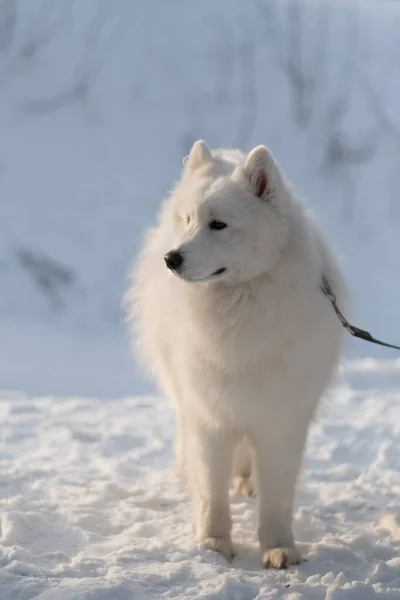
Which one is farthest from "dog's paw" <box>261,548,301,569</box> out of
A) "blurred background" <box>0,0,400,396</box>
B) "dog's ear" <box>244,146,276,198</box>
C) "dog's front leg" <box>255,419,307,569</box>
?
"blurred background" <box>0,0,400,396</box>

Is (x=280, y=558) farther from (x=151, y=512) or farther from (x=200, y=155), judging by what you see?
(x=200, y=155)

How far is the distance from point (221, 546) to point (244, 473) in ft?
2.82

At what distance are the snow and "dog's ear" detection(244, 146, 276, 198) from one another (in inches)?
39.9

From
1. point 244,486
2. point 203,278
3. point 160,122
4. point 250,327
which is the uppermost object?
point 160,122

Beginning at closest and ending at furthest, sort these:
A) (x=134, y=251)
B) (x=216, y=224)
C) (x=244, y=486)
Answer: (x=216, y=224) → (x=244, y=486) → (x=134, y=251)

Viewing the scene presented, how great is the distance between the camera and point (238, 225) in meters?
2.79

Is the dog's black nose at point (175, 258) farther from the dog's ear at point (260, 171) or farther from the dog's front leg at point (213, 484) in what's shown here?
the dog's front leg at point (213, 484)

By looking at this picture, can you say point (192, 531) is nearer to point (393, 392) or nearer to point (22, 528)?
point (22, 528)

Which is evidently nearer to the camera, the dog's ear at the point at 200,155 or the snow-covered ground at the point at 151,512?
the snow-covered ground at the point at 151,512

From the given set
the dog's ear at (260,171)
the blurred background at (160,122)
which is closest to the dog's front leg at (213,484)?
the dog's ear at (260,171)

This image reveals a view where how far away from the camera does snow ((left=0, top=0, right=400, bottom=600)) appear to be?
10.1 feet

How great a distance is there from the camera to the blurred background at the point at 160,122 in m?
10.2

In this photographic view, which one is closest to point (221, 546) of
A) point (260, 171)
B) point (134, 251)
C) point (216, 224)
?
point (216, 224)

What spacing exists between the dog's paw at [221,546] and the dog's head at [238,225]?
3.81 feet
